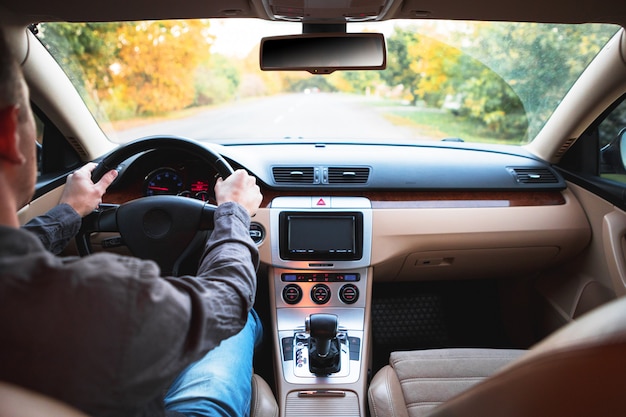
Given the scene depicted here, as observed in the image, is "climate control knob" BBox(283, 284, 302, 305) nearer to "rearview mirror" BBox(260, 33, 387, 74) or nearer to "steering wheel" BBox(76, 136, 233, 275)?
"steering wheel" BBox(76, 136, 233, 275)

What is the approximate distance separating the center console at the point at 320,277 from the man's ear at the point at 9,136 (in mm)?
1925

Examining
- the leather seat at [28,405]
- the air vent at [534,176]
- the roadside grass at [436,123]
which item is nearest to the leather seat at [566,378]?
the leather seat at [28,405]

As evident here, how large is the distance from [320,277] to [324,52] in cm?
124

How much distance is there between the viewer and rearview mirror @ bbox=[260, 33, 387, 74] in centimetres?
263

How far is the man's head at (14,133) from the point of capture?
3.68 ft

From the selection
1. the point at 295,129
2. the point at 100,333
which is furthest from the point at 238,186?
the point at 295,129

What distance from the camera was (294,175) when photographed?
312 centimetres

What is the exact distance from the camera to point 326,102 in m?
5.07

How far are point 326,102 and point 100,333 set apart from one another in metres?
4.26

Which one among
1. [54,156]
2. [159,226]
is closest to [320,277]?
[159,226]

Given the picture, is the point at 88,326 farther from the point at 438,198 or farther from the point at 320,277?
the point at 438,198

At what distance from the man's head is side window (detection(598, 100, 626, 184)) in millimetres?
2940

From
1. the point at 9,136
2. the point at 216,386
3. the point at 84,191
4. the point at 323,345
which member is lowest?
the point at 323,345

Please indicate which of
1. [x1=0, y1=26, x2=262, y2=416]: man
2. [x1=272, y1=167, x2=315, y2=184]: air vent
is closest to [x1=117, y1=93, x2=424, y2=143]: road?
[x1=272, y1=167, x2=315, y2=184]: air vent
